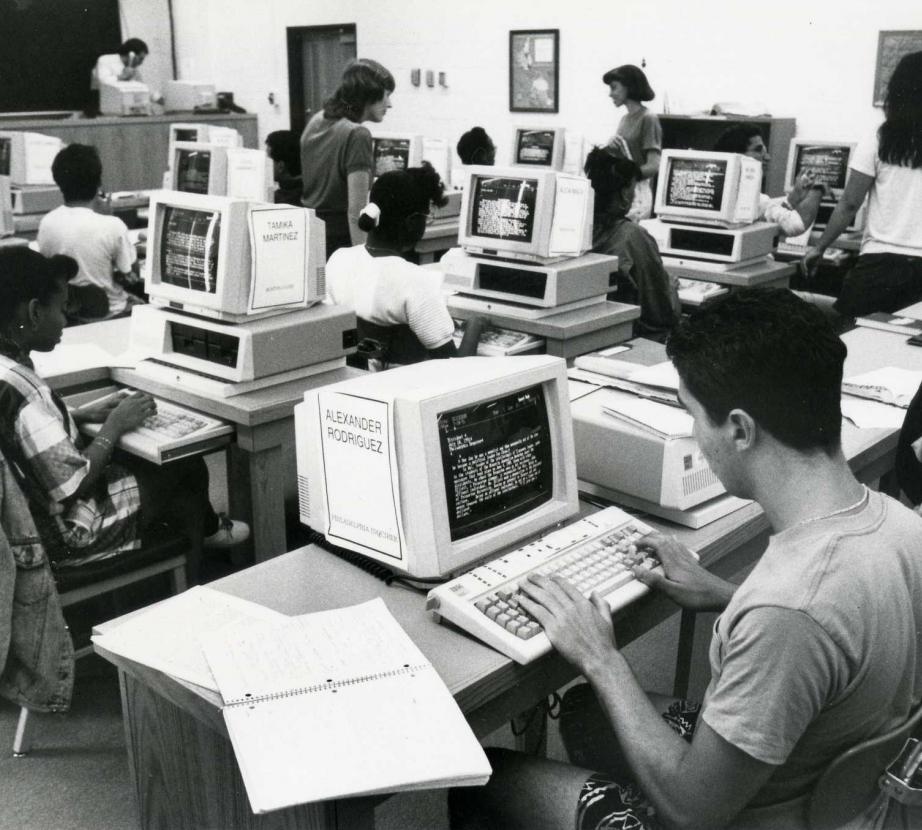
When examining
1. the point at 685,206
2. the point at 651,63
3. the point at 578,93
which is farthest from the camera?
the point at 578,93

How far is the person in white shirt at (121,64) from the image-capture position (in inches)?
328

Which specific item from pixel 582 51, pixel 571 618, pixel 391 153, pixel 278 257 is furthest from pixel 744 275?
pixel 582 51

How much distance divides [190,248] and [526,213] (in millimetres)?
1179

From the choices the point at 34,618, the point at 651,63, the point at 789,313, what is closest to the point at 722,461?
the point at 789,313

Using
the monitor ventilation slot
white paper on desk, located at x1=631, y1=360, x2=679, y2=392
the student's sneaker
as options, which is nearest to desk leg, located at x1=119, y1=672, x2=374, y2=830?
the monitor ventilation slot

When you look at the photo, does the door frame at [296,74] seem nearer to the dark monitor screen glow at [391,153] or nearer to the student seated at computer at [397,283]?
the dark monitor screen glow at [391,153]

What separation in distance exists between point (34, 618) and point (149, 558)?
0.33 metres

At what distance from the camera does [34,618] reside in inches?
78.8

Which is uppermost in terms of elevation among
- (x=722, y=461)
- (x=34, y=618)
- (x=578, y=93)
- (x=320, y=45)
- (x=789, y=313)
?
(x=320, y=45)

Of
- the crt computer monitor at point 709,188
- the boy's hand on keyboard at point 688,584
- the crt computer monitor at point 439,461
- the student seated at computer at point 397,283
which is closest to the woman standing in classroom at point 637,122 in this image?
the crt computer monitor at point 709,188

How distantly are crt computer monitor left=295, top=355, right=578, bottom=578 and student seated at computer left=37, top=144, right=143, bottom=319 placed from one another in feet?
9.28

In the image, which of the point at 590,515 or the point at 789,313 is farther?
the point at 590,515

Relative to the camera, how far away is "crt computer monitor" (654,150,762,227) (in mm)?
4230

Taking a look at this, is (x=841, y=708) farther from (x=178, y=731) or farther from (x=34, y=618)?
(x=34, y=618)
